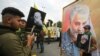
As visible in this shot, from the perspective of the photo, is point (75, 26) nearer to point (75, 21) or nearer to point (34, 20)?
point (75, 21)

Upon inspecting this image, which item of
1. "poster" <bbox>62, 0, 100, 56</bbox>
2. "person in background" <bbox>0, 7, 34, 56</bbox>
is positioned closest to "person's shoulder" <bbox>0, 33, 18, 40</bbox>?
"person in background" <bbox>0, 7, 34, 56</bbox>

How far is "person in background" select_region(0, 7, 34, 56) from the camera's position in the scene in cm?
255

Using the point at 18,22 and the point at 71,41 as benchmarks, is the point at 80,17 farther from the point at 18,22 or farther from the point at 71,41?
the point at 18,22

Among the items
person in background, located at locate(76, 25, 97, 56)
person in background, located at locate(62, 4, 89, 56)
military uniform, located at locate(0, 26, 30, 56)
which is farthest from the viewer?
person in background, located at locate(62, 4, 89, 56)

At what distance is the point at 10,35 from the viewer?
2588 mm

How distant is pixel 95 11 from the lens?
4.30 m

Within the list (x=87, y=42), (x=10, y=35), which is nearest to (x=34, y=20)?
(x=87, y=42)

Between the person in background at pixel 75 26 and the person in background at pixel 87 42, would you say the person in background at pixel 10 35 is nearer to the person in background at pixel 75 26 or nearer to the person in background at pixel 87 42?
the person in background at pixel 87 42

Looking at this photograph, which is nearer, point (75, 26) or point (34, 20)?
point (34, 20)

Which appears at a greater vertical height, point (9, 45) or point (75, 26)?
point (75, 26)

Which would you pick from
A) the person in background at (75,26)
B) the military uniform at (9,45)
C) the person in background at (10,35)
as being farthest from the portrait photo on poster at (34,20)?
the military uniform at (9,45)

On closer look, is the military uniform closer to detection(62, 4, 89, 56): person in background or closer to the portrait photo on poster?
the portrait photo on poster

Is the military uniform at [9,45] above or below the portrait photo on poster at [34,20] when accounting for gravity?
below

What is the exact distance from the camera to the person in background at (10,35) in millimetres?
2546
